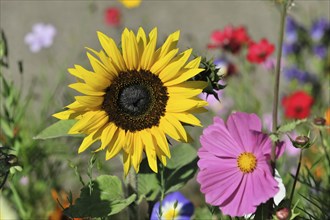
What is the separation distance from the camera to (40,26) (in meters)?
2.96

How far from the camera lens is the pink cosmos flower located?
3.79 ft

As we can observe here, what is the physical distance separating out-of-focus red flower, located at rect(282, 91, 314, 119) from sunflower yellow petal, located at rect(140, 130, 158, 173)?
1365 millimetres

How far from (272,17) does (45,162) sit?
1561mm

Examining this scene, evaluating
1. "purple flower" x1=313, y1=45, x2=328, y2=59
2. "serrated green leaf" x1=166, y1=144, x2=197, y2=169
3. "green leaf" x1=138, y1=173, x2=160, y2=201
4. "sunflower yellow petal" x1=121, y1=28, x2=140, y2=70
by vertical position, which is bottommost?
"purple flower" x1=313, y1=45, x2=328, y2=59

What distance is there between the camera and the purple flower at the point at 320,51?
2.79 m

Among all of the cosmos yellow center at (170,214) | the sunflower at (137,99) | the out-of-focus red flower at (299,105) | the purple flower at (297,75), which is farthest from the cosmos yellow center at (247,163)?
the purple flower at (297,75)

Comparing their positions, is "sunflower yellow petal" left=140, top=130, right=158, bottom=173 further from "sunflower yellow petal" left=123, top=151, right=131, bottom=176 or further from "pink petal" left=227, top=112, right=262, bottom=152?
"pink petal" left=227, top=112, right=262, bottom=152

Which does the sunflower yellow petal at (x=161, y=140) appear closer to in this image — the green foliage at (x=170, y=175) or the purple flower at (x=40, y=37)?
the green foliage at (x=170, y=175)

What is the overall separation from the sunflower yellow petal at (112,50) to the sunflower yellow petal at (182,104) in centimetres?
10

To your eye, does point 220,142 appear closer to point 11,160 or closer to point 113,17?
point 11,160

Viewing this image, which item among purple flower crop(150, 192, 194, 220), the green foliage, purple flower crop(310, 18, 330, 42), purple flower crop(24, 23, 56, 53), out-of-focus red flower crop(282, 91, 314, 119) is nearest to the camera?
the green foliage

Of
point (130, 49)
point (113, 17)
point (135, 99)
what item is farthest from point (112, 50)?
point (113, 17)

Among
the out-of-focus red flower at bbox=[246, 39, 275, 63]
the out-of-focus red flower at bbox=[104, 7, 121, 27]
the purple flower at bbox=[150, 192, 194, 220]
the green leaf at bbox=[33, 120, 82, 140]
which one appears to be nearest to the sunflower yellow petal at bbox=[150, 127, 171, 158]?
the green leaf at bbox=[33, 120, 82, 140]

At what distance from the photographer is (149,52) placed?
117cm
